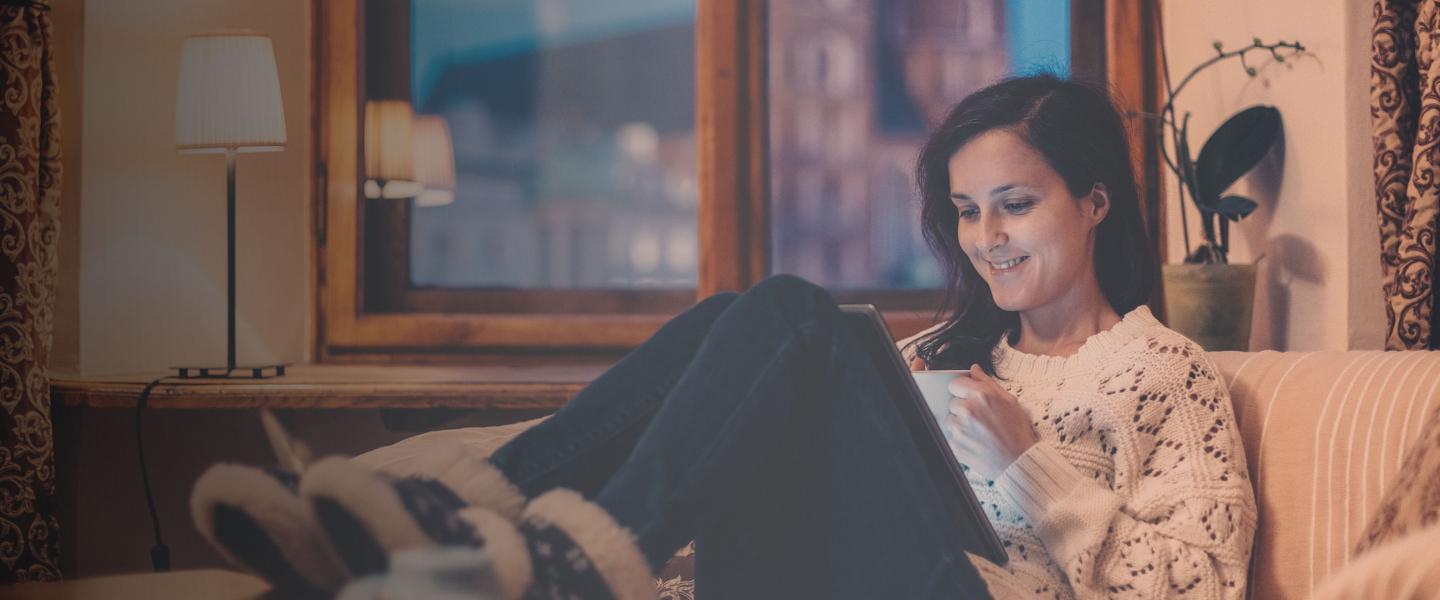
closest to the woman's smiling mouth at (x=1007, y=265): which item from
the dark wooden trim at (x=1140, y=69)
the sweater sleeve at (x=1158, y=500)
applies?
the sweater sleeve at (x=1158, y=500)

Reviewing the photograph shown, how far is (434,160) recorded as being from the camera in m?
2.27

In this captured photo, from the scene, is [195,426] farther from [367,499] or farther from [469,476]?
[367,499]

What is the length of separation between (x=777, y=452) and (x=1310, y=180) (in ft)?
3.97

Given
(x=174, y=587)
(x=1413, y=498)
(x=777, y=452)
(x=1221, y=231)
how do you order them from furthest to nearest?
1. (x=1221, y=231)
2. (x=174, y=587)
3. (x=777, y=452)
4. (x=1413, y=498)

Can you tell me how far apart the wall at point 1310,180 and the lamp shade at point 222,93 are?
181 centimetres

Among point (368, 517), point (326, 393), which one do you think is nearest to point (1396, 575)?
point (368, 517)

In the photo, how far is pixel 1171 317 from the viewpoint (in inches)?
70.5

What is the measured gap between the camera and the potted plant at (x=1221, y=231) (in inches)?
68.2

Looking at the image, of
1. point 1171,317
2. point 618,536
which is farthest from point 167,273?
point 1171,317

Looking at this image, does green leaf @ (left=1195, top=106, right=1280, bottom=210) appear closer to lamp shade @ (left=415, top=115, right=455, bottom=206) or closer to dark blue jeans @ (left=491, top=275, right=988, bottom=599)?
dark blue jeans @ (left=491, top=275, right=988, bottom=599)

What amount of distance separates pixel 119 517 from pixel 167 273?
0.49 meters

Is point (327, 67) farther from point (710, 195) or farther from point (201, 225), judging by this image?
point (710, 195)

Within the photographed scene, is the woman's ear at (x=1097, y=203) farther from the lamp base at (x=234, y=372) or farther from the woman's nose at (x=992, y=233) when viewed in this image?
the lamp base at (x=234, y=372)

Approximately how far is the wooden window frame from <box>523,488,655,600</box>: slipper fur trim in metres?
1.34
